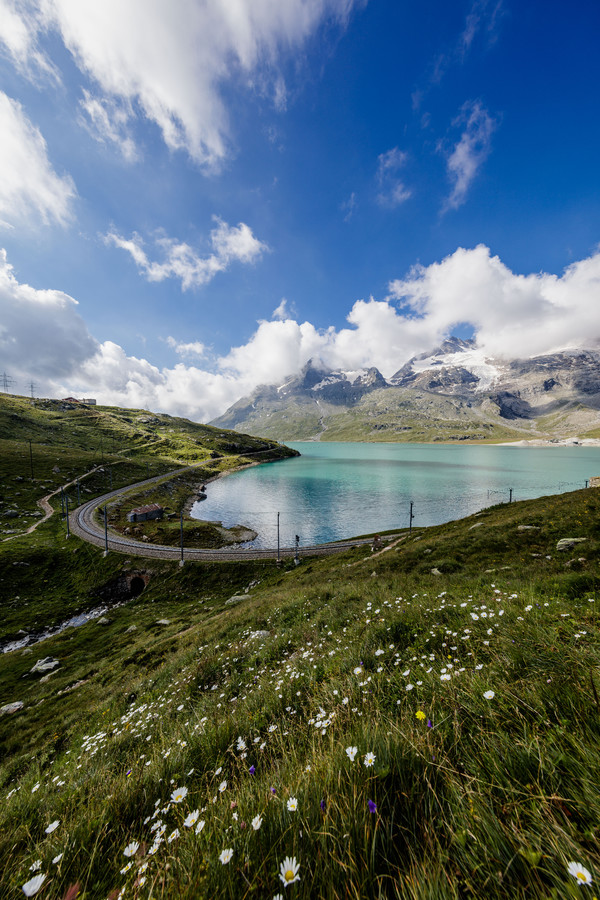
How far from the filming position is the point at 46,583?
43656mm

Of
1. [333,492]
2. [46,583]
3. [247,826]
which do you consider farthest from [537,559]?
[333,492]

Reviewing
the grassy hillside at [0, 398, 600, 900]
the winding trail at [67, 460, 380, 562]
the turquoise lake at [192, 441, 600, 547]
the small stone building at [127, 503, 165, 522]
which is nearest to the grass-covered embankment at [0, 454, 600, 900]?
the grassy hillside at [0, 398, 600, 900]

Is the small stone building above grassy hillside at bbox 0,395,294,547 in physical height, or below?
below

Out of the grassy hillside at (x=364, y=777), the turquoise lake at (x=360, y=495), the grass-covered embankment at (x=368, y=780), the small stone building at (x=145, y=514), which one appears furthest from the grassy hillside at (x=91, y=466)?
the grass-covered embankment at (x=368, y=780)

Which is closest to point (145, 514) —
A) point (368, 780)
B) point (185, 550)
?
point (185, 550)

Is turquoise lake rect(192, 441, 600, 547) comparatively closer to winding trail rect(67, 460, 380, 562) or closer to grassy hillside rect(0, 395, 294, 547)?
winding trail rect(67, 460, 380, 562)

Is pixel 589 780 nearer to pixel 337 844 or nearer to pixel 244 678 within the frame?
pixel 337 844

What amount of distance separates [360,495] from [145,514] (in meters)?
70.6

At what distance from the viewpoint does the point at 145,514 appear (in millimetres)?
77938

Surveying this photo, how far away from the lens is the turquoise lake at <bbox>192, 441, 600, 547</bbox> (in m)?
79.6

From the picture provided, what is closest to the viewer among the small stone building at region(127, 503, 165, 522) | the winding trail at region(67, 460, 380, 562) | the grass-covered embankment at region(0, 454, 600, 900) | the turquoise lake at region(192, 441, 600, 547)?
the grass-covered embankment at region(0, 454, 600, 900)

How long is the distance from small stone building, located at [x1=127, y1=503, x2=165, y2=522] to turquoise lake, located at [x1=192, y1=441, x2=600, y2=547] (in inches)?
526

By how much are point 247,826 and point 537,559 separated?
58.2 feet

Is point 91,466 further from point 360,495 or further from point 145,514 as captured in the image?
point 360,495
